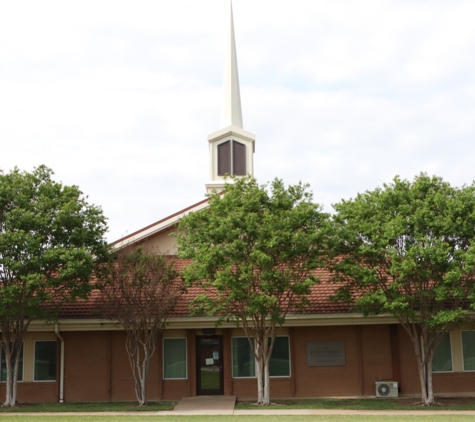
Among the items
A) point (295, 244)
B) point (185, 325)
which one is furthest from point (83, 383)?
point (295, 244)

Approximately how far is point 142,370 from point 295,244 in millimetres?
6412

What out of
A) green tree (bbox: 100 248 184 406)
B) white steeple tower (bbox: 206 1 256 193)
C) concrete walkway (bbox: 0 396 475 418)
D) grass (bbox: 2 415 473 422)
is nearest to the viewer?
grass (bbox: 2 415 473 422)

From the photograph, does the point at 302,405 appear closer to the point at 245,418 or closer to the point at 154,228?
the point at 245,418

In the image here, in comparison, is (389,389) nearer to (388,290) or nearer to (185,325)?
(388,290)

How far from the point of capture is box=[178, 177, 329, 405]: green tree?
20.2m

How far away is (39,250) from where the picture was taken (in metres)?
21.0

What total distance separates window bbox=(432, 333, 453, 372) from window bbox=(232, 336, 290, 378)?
5086 millimetres

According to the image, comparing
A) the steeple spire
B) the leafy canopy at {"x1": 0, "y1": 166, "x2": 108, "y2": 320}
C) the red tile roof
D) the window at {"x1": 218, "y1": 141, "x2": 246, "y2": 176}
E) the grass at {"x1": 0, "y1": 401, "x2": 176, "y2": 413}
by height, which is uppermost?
the steeple spire

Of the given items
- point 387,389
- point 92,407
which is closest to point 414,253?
point 387,389

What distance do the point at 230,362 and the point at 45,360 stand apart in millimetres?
6408

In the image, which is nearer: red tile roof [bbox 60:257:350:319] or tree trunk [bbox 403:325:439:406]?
tree trunk [bbox 403:325:439:406]

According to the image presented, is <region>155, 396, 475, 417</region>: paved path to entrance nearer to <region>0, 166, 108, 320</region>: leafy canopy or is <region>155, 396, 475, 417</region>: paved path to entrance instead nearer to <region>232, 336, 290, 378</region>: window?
<region>232, 336, 290, 378</region>: window

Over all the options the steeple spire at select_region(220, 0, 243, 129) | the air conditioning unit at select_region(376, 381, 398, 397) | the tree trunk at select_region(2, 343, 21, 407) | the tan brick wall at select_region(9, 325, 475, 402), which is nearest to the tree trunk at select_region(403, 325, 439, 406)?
the air conditioning unit at select_region(376, 381, 398, 397)

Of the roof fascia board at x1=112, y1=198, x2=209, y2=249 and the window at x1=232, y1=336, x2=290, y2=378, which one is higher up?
the roof fascia board at x1=112, y1=198, x2=209, y2=249
